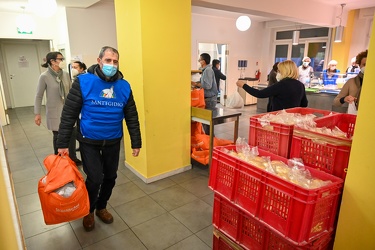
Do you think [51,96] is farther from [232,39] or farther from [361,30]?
[361,30]

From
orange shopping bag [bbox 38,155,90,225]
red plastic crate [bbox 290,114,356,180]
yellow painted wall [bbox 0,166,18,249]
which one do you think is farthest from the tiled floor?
yellow painted wall [bbox 0,166,18,249]

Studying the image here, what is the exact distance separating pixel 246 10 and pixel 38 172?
4473 millimetres

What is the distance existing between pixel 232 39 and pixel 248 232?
811 centimetres

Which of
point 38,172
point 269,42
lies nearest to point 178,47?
point 38,172

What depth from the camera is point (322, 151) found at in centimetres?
149

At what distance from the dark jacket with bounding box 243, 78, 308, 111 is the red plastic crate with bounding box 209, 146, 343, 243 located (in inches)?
43.0

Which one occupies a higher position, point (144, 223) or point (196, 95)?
point (196, 95)

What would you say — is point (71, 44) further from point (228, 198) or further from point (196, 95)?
point (228, 198)

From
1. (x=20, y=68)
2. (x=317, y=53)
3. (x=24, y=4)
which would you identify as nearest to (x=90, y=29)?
(x=24, y=4)

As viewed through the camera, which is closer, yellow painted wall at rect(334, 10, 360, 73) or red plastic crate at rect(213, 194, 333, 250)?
red plastic crate at rect(213, 194, 333, 250)

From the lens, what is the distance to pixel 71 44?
5301 millimetres

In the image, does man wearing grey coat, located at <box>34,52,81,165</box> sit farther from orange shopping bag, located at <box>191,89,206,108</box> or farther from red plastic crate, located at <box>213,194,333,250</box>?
red plastic crate, located at <box>213,194,333,250</box>

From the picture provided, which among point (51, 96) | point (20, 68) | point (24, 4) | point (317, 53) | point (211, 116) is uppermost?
point (24, 4)

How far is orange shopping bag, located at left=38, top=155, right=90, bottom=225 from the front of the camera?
1744mm
